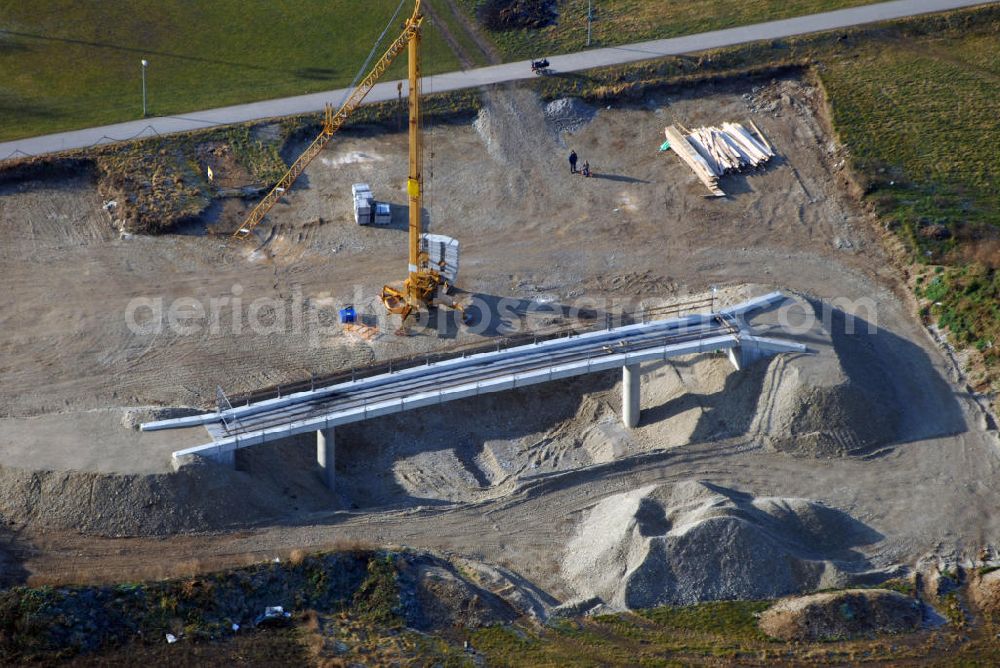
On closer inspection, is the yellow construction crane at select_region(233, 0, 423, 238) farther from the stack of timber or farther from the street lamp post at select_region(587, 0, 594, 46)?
the stack of timber

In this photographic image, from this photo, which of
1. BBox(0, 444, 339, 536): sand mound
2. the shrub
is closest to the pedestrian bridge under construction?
BBox(0, 444, 339, 536): sand mound

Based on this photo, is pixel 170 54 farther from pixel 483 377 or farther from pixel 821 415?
pixel 821 415

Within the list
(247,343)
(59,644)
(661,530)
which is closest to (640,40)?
(247,343)

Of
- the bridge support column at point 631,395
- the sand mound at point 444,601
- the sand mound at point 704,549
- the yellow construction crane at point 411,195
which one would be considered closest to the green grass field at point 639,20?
the yellow construction crane at point 411,195

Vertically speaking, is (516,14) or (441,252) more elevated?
(516,14)

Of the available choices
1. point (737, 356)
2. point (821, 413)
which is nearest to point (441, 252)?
point (737, 356)

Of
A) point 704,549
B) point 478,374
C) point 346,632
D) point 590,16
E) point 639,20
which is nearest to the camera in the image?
point 346,632
